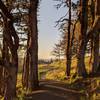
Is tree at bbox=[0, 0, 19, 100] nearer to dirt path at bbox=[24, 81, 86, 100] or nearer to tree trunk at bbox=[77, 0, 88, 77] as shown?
dirt path at bbox=[24, 81, 86, 100]

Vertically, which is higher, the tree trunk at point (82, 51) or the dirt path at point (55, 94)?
the tree trunk at point (82, 51)

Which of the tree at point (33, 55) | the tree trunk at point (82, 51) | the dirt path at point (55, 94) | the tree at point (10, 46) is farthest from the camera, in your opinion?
the tree trunk at point (82, 51)

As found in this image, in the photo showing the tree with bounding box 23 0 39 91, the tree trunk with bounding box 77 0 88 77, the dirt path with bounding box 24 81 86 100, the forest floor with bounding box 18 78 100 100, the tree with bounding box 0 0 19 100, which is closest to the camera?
the tree with bounding box 0 0 19 100

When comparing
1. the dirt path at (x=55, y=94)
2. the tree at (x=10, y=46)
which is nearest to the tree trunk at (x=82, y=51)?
the dirt path at (x=55, y=94)

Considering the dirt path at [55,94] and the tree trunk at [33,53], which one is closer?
the dirt path at [55,94]

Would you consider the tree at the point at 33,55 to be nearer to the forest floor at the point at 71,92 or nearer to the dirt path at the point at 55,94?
the forest floor at the point at 71,92

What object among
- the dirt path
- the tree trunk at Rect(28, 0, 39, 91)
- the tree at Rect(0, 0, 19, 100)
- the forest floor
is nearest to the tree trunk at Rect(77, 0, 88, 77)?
the forest floor

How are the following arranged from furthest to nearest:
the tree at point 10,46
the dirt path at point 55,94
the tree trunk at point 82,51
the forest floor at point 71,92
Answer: the tree trunk at point 82,51 < the dirt path at point 55,94 < the forest floor at point 71,92 < the tree at point 10,46

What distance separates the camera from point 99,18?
26.1 m

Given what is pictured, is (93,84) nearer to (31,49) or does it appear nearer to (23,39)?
(31,49)

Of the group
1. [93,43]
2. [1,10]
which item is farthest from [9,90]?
[93,43]

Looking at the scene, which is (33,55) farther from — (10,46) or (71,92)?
(10,46)

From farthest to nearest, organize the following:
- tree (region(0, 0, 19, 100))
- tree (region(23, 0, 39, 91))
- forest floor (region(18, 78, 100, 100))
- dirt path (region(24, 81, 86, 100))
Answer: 1. tree (region(23, 0, 39, 91))
2. dirt path (region(24, 81, 86, 100))
3. forest floor (region(18, 78, 100, 100))
4. tree (region(0, 0, 19, 100))

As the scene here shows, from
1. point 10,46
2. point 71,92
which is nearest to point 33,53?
point 71,92
